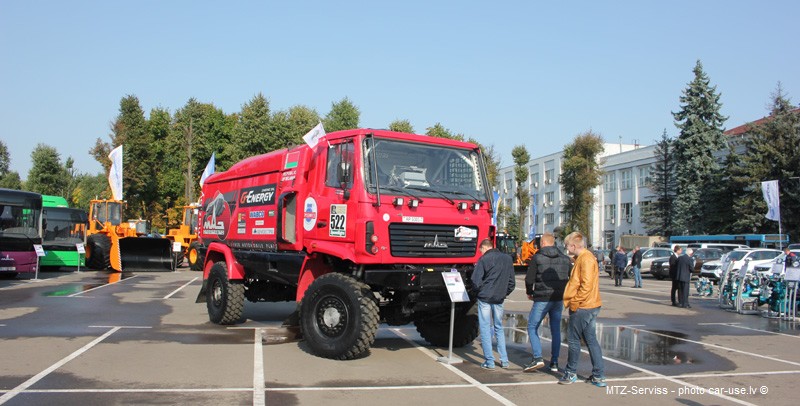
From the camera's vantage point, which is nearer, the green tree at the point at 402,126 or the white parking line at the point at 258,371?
the white parking line at the point at 258,371

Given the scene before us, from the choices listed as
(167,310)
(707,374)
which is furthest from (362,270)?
(167,310)

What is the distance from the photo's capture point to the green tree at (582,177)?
65.1 metres

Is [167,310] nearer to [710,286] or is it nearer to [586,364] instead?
[586,364]

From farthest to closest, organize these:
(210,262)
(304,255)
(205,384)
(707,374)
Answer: (210,262) → (304,255) → (707,374) → (205,384)

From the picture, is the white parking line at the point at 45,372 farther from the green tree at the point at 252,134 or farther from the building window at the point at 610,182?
the building window at the point at 610,182

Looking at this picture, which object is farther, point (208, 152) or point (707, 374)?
point (208, 152)

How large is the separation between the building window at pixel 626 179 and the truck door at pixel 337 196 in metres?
62.4

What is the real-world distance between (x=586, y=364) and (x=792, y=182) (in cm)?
4070

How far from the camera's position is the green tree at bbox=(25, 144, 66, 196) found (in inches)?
3278

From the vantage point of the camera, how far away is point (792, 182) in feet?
141

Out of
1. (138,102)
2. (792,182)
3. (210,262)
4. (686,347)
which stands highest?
(138,102)

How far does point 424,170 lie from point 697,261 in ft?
89.7

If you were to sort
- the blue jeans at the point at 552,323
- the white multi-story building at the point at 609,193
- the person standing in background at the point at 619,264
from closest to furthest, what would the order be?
the blue jeans at the point at 552,323 → the person standing in background at the point at 619,264 → the white multi-story building at the point at 609,193

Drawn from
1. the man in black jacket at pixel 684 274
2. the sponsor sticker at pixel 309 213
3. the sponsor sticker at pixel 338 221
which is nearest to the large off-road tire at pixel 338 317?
the sponsor sticker at pixel 338 221
